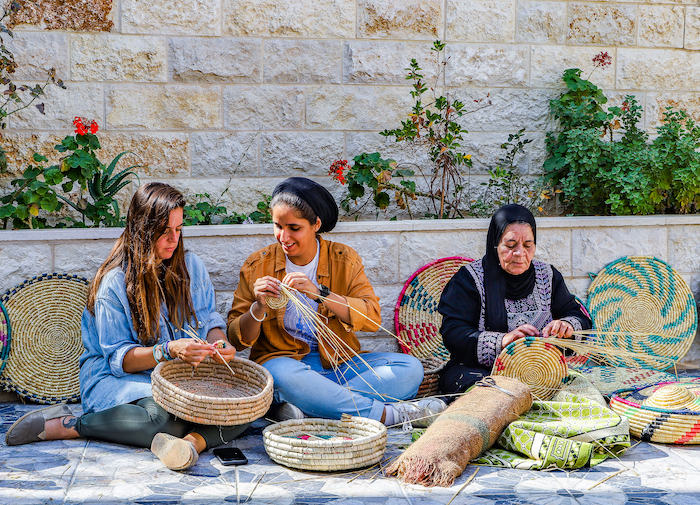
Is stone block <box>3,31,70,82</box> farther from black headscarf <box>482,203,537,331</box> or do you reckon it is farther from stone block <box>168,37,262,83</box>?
black headscarf <box>482,203,537,331</box>

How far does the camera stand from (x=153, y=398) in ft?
11.5

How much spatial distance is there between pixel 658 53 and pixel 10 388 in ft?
17.7

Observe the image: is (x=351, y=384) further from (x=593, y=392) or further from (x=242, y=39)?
(x=242, y=39)

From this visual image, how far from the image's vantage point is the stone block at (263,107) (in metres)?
5.46

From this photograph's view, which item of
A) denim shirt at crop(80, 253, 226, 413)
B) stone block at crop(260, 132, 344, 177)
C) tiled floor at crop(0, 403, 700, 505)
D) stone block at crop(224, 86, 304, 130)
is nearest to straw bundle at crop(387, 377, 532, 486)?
tiled floor at crop(0, 403, 700, 505)

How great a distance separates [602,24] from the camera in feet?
19.5

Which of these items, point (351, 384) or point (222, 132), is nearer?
point (351, 384)

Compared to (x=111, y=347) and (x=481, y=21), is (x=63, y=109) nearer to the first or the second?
(x=111, y=347)

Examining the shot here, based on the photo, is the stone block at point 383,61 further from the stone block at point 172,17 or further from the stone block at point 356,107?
the stone block at point 172,17

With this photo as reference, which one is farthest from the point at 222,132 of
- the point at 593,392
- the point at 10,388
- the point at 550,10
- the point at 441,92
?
the point at 593,392

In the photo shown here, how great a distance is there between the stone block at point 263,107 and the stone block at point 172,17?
1.56ft

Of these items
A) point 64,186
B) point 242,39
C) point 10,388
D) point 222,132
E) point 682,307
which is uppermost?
point 242,39

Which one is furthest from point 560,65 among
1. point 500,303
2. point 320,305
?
point 320,305

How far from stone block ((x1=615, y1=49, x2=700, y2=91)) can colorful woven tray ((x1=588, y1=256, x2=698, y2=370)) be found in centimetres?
165
